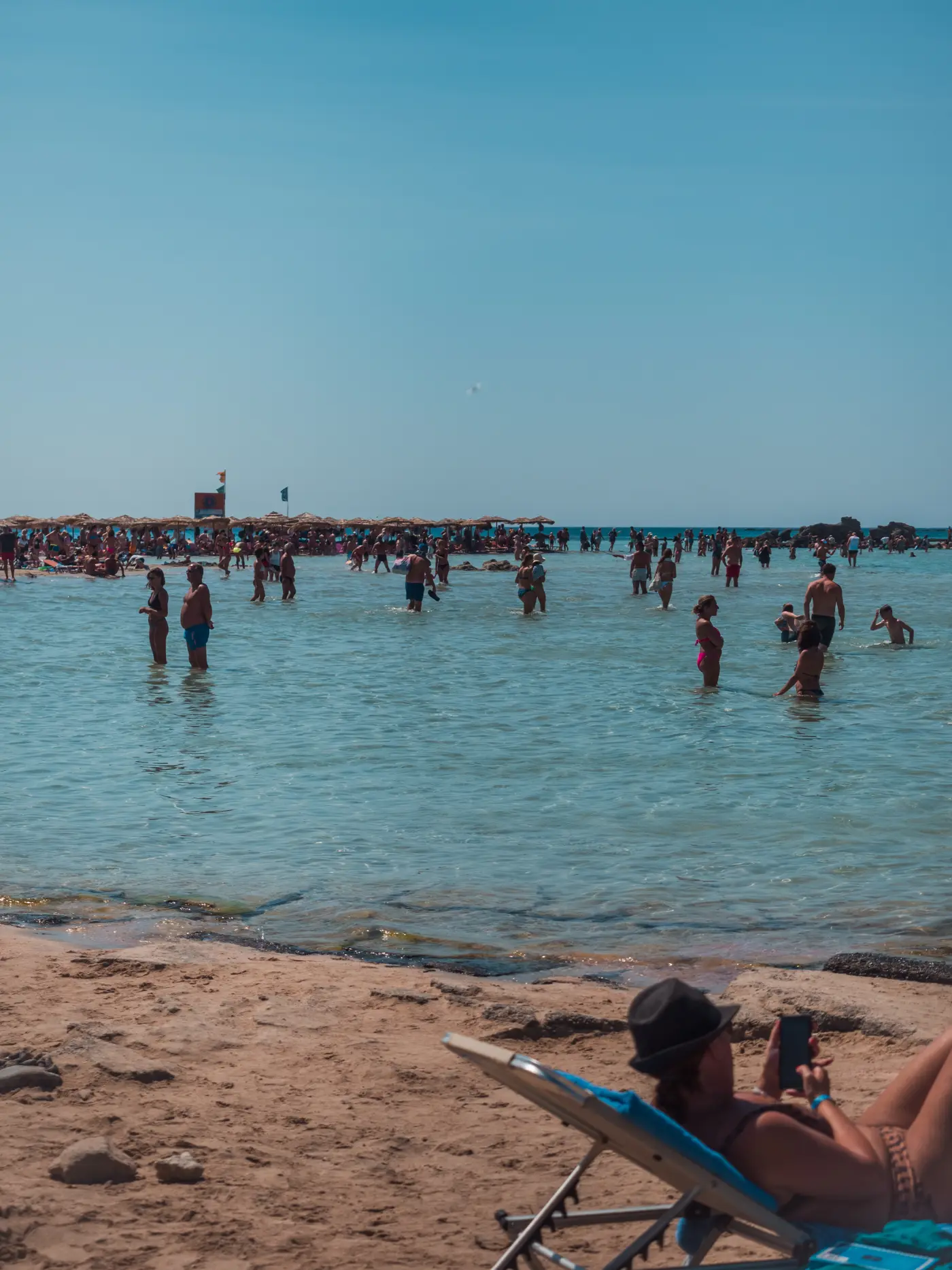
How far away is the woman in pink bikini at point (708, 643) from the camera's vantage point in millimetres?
14531

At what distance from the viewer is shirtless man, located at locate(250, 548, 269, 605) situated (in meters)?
33.2

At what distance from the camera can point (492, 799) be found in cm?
929

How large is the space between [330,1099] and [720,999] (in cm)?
160

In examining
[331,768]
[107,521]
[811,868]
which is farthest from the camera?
[107,521]

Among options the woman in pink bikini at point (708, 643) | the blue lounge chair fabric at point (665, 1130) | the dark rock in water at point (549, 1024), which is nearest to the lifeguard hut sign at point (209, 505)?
the woman in pink bikini at point (708, 643)

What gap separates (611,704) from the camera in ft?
47.4

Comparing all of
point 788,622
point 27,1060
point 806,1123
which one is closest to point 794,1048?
point 806,1123

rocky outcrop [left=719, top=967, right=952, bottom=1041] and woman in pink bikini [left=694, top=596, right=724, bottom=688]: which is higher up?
woman in pink bikini [left=694, top=596, right=724, bottom=688]

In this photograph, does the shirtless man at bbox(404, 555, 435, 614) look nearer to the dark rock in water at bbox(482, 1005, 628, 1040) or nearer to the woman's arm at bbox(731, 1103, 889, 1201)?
the dark rock in water at bbox(482, 1005, 628, 1040)

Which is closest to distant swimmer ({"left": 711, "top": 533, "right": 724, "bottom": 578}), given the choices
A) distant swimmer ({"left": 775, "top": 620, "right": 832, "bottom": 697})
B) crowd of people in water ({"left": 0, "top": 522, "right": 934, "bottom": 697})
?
crowd of people in water ({"left": 0, "top": 522, "right": 934, "bottom": 697})

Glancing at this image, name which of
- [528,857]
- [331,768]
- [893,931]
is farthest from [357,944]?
[331,768]

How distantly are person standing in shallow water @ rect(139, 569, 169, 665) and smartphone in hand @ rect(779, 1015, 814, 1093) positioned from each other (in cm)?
1284

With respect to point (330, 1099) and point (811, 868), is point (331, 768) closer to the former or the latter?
point (811, 868)

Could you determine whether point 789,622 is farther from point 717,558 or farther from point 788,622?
point 717,558
